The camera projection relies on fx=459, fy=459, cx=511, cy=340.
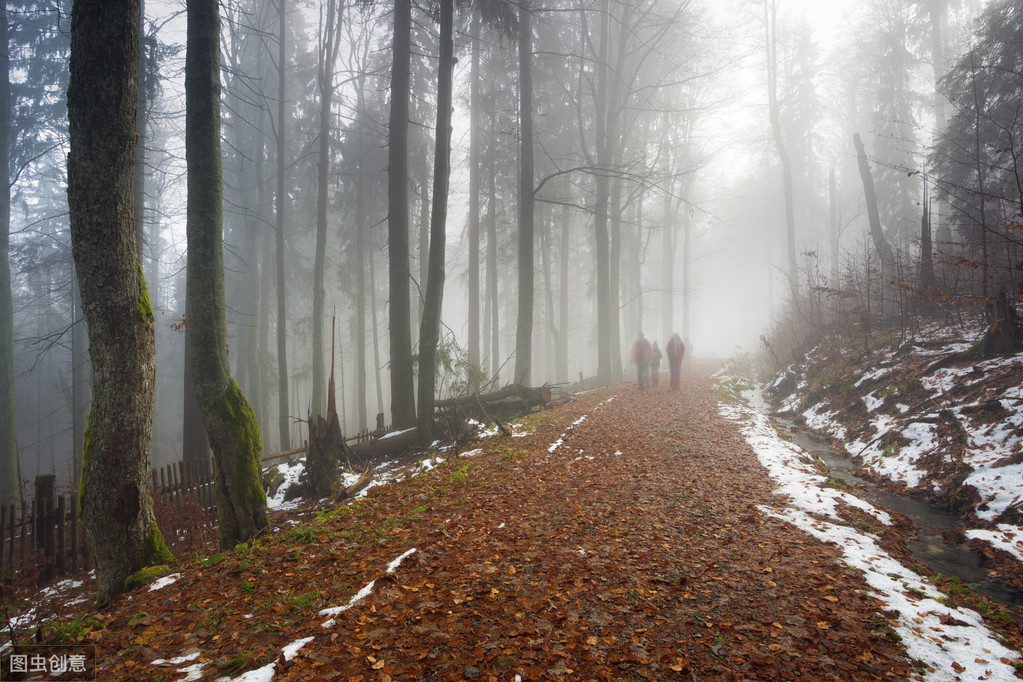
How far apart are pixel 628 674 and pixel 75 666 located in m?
3.48

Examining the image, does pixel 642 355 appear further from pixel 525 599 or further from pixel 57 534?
pixel 57 534

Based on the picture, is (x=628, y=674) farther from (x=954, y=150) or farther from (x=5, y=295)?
(x=954, y=150)

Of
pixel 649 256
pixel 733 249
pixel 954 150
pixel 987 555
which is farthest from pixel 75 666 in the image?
pixel 733 249

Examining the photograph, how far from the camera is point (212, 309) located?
5832mm

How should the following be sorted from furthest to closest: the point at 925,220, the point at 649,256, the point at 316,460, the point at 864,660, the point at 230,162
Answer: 1. the point at 649,256
2. the point at 230,162
3. the point at 925,220
4. the point at 316,460
5. the point at 864,660

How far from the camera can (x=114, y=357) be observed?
4512 millimetres

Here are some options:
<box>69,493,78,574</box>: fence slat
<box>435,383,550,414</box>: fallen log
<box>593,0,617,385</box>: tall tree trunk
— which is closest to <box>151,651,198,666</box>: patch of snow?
<box>69,493,78,574</box>: fence slat

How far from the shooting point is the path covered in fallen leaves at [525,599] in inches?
109

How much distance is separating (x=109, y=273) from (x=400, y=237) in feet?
20.3

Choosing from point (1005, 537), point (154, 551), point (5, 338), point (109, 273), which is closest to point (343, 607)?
point (154, 551)

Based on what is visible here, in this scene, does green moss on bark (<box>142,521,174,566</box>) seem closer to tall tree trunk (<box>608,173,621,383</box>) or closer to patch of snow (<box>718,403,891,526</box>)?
patch of snow (<box>718,403,891,526</box>)

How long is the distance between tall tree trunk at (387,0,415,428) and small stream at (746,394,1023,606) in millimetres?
7976

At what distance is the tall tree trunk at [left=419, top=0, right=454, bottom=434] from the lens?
30.9 ft

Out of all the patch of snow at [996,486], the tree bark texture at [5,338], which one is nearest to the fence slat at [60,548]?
the tree bark texture at [5,338]
